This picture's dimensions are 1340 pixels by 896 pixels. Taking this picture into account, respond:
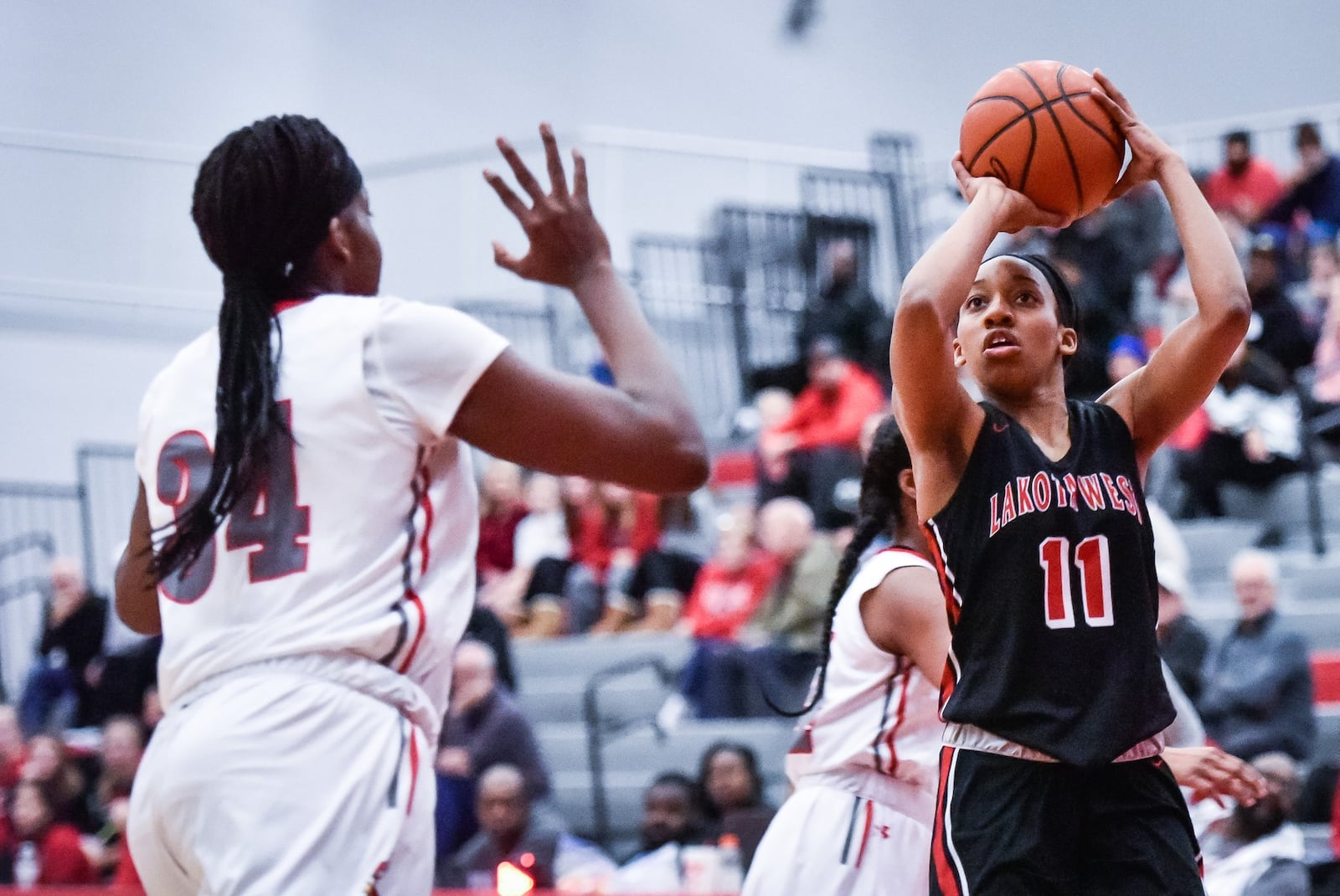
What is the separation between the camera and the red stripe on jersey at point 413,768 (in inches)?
90.6

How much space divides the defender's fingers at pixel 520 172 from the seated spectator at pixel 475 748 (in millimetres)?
5365

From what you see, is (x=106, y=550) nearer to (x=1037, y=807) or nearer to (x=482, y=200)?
(x=482, y=200)

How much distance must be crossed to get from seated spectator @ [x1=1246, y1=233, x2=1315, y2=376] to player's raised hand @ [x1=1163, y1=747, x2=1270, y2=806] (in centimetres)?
691

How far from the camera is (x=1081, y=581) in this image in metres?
2.76

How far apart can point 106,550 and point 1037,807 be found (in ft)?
37.0

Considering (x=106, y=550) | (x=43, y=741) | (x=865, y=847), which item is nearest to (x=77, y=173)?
(x=106, y=550)

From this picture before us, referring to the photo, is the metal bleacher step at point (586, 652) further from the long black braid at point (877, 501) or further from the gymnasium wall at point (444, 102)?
the long black braid at point (877, 501)

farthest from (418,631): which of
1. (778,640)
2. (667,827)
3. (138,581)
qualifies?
(778,640)

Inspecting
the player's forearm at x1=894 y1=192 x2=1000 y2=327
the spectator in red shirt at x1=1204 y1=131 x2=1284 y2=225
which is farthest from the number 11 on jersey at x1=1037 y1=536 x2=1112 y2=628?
the spectator in red shirt at x1=1204 y1=131 x2=1284 y2=225

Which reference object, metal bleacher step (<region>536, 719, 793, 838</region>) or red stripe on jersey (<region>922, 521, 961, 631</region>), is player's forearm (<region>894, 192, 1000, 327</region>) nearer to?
red stripe on jersey (<region>922, 521, 961, 631</region>)

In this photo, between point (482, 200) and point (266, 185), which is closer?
point (266, 185)

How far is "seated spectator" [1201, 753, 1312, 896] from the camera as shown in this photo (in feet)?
17.8

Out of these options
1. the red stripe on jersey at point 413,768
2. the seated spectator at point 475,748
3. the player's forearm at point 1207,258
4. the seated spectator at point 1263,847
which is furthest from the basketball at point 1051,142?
the seated spectator at point 475,748

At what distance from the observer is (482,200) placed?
13.9 m
